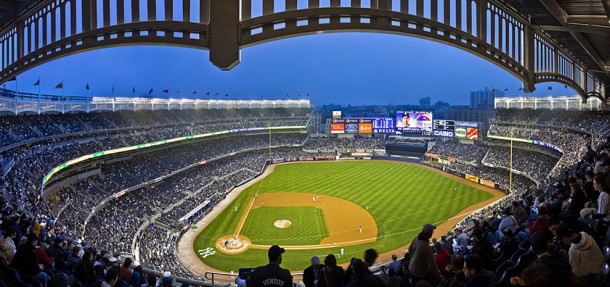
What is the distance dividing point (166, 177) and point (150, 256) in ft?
62.2

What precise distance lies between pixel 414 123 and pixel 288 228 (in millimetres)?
47417

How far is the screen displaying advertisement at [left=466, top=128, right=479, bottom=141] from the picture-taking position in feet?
193

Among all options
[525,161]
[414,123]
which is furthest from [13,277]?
[414,123]

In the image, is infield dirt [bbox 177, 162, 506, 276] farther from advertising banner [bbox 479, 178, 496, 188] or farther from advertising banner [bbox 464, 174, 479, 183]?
advertising banner [bbox 464, 174, 479, 183]

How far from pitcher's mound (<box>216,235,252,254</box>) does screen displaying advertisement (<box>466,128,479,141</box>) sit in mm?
45348

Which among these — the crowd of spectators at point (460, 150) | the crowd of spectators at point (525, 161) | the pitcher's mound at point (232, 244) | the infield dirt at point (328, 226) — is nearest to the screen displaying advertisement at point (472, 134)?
the crowd of spectators at point (460, 150)

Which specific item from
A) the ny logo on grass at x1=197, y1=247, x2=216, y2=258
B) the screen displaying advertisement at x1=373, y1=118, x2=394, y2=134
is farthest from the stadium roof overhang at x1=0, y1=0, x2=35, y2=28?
the screen displaying advertisement at x1=373, y1=118, x2=394, y2=134

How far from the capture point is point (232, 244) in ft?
87.1

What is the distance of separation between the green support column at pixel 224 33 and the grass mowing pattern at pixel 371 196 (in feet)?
66.0

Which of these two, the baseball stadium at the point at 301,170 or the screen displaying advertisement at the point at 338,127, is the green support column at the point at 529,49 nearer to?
the baseball stadium at the point at 301,170

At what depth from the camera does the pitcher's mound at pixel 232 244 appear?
83.8 feet

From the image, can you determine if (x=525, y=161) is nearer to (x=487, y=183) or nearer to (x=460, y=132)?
(x=487, y=183)

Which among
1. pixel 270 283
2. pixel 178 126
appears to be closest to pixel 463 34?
pixel 270 283

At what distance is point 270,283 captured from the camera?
3.83 meters
